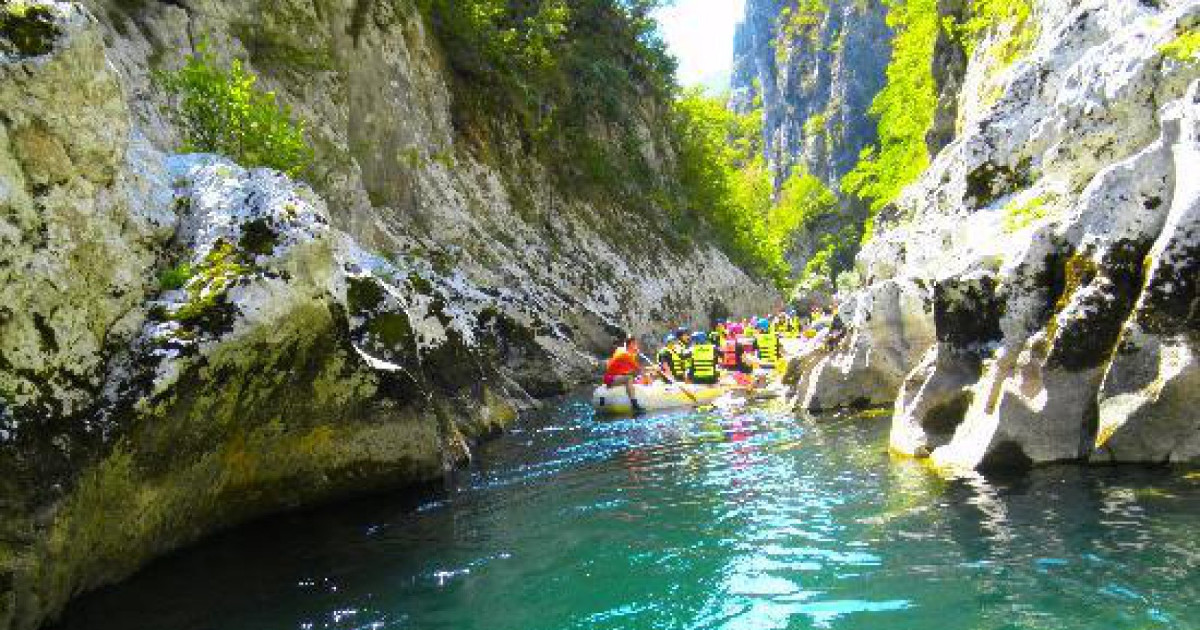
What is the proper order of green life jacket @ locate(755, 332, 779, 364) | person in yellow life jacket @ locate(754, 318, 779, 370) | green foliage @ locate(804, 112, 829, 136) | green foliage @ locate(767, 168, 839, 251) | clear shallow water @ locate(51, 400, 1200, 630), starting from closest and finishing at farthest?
1. clear shallow water @ locate(51, 400, 1200, 630)
2. person in yellow life jacket @ locate(754, 318, 779, 370)
3. green life jacket @ locate(755, 332, 779, 364)
4. green foliage @ locate(767, 168, 839, 251)
5. green foliage @ locate(804, 112, 829, 136)

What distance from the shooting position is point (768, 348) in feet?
78.1

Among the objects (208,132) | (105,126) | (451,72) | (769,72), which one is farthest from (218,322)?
(769,72)

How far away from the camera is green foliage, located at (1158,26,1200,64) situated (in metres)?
7.89

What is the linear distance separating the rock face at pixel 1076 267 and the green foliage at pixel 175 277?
7633 millimetres

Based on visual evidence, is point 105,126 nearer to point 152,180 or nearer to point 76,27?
point 76,27

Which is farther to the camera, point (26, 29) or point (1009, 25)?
point (1009, 25)

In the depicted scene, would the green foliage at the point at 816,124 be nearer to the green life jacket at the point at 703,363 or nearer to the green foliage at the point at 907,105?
the green foliage at the point at 907,105

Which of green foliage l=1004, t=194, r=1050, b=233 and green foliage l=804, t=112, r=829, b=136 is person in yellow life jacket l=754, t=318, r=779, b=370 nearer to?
green foliage l=1004, t=194, r=1050, b=233

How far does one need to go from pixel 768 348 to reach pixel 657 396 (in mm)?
6644

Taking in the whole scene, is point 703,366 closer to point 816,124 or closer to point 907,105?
point 907,105

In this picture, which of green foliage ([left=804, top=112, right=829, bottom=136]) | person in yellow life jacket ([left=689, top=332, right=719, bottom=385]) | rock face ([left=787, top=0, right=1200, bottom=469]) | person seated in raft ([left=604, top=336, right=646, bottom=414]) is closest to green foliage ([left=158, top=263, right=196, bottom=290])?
rock face ([left=787, top=0, right=1200, bottom=469])

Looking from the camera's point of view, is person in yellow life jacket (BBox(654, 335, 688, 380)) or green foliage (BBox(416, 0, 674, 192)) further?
green foliage (BBox(416, 0, 674, 192))

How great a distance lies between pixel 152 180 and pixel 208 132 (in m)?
5.17

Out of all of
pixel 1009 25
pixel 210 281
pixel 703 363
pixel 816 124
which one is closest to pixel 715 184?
pixel 703 363
